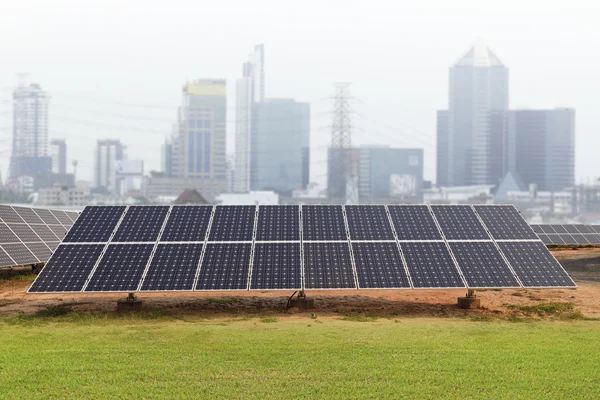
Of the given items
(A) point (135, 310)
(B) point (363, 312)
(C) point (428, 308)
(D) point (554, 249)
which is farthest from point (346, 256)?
(D) point (554, 249)

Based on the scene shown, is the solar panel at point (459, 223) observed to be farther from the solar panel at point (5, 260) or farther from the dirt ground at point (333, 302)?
the solar panel at point (5, 260)

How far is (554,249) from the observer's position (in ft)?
177

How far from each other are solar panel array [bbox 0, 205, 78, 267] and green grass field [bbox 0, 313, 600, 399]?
37.5 feet

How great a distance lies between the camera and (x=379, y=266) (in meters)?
24.0

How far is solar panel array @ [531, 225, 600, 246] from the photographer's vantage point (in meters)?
56.4

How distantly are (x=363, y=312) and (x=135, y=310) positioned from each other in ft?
26.3

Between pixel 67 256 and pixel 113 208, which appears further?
pixel 113 208

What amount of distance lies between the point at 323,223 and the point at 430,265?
4858 millimetres

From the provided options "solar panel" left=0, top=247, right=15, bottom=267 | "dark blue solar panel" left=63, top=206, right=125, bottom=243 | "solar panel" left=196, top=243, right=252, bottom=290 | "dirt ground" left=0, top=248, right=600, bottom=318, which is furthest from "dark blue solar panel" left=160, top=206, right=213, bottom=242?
"solar panel" left=0, top=247, right=15, bottom=267

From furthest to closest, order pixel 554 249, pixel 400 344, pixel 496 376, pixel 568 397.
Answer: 1. pixel 554 249
2. pixel 400 344
3. pixel 496 376
4. pixel 568 397

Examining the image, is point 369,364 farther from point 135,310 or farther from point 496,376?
point 135,310

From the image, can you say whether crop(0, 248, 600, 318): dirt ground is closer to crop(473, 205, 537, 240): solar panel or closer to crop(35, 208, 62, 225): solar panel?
crop(473, 205, 537, 240): solar panel

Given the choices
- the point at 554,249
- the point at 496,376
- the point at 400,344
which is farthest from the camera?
the point at 554,249

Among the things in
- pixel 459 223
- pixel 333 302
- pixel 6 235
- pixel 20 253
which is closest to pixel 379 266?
pixel 333 302
